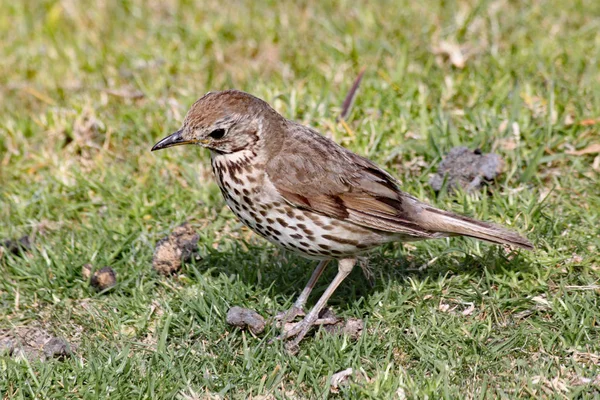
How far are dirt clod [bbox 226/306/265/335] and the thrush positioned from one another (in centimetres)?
20

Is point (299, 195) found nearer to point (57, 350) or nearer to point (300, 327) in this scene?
point (300, 327)

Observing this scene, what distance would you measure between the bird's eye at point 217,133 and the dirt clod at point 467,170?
206cm

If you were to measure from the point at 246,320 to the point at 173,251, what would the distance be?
992 millimetres

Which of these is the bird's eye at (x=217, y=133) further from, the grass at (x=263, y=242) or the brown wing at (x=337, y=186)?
the grass at (x=263, y=242)

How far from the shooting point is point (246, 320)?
5383 mm

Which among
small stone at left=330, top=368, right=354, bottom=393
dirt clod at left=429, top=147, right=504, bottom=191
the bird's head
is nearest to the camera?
small stone at left=330, top=368, right=354, bottom=393

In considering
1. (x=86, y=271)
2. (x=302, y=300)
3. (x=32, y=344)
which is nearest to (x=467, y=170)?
(x=302, y=300)

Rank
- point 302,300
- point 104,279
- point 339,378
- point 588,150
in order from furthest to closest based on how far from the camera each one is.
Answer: point 588,150, point 104,279, point 302,300, point 339,378

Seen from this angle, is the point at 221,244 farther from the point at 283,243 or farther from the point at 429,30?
the point at 429,30

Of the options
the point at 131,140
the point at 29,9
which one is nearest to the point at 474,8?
the point at 131,140

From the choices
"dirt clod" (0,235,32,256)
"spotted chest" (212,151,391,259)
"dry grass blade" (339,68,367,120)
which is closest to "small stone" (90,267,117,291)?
"dirt clod" (0,235,32,256)

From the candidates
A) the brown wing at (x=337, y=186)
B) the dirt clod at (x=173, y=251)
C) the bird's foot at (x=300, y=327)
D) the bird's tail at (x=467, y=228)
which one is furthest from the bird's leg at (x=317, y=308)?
the dirt clod at (x=173, y=251)

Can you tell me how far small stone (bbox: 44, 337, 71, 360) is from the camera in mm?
5352

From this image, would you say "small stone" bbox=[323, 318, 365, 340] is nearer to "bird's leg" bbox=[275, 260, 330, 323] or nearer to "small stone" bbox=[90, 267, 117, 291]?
"bird's leg" bbox=[275, 260, 330, 323]
